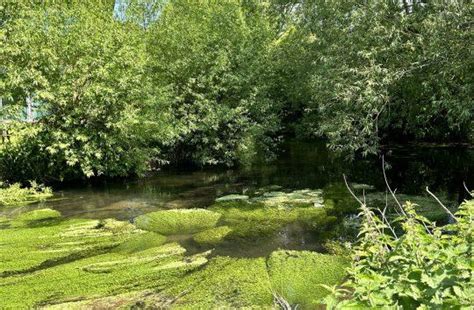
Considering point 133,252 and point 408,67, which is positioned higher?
point 408,67

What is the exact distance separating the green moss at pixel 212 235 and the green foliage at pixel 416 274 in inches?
227

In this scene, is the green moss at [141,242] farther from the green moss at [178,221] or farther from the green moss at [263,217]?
the green moss at [263,217]

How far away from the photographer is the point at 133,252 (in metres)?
7.92

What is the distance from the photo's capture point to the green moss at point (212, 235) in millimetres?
8363

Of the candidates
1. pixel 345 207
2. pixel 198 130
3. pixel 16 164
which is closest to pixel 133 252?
pixel 345 207

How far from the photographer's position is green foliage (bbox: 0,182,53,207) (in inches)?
489

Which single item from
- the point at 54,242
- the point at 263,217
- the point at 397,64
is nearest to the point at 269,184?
the point at 263,217

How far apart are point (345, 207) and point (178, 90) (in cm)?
899

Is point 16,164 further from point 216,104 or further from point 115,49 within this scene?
point 216,104

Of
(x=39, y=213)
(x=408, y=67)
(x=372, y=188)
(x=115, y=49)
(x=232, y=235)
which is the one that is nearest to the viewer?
(x=232, y=235)

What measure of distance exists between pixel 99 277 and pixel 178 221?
3187mm

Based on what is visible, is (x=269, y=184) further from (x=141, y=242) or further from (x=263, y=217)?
(x=141, y=242)

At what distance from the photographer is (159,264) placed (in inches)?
284

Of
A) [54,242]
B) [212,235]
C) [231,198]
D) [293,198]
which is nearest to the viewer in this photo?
[54,242]
